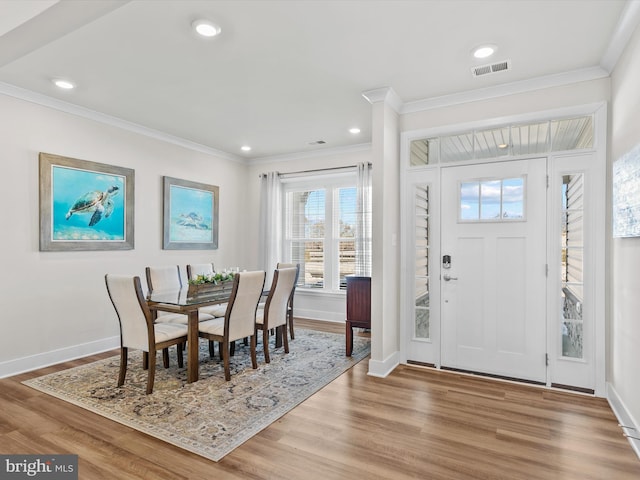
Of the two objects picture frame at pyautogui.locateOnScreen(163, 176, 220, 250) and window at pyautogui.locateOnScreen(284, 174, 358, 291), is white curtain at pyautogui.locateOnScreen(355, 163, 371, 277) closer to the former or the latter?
window at pyautogui.locateOnScreen(284, 174, 358, 291)

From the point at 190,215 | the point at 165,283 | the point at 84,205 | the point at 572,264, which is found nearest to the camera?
the point at 572,264

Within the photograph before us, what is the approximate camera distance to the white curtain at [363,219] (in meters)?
5.49

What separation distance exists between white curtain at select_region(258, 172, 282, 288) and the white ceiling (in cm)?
208

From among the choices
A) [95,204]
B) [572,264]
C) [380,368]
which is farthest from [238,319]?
[572,264]

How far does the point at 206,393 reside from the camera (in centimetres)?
307

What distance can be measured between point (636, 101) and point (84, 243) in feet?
16.6

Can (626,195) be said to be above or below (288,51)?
below

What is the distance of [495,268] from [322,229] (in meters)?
3.18

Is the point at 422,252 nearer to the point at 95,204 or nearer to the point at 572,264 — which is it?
the point at 572,264

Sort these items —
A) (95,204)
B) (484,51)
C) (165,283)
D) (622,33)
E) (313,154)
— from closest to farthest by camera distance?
(622,33) → (484,51) → (95,204) → (165,283) → (313,154)

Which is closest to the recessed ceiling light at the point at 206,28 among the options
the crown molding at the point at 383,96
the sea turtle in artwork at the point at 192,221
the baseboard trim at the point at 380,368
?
the crown molding at the point at 383,96

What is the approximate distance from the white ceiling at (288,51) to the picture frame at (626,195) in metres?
0.86

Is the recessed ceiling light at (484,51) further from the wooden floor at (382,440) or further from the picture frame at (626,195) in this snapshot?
the wooden floor at (382,440)

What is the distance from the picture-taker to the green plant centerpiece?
3660 millimetres
